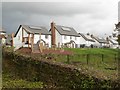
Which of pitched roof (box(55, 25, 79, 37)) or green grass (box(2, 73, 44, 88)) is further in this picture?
pitched roof (box(55, 25, 79, 37))

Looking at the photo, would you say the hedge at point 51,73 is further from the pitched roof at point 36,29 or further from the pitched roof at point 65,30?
the pitched roof at point 65,30

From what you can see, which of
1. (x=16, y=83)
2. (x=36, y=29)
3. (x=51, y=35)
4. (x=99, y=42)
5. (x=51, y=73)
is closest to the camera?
(x=16, y=83)

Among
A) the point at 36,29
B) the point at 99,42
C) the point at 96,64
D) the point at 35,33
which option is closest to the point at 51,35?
the point at 35,33

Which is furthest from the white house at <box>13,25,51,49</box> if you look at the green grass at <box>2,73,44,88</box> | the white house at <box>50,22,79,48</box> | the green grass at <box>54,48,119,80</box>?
the green grass at <box>2,73,44,88</box>

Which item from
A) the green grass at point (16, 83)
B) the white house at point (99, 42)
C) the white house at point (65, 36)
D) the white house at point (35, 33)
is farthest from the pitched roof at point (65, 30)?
the green grass at point (16, 83)

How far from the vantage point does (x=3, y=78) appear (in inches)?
773

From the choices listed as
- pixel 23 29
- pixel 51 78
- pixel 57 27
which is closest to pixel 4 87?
pixel 51 78

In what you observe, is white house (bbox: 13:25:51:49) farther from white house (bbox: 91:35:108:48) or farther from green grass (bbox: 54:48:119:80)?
white house (bbox: 91:35:108:48)

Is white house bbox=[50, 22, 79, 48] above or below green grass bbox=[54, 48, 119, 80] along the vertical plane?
above

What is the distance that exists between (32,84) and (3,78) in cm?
275

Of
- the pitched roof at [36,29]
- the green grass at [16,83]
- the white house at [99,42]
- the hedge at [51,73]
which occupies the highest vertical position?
the pitched roof at [36,29]

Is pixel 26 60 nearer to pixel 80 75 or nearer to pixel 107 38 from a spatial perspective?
pixel 80 75

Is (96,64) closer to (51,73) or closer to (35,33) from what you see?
(51,73)

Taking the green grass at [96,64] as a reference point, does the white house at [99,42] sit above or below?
above
